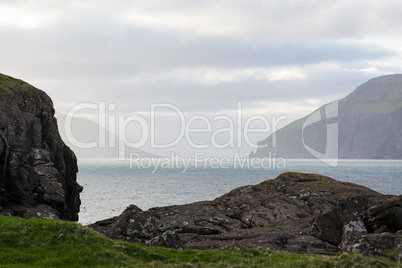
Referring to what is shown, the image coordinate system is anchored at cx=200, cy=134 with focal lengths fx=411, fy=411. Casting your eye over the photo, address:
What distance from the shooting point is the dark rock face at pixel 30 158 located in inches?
1414

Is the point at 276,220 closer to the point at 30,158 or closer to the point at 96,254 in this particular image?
the point at 96,254

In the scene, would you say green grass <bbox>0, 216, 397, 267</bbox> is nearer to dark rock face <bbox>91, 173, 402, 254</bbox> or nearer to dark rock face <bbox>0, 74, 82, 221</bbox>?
dark rock face <bbox>91, 173, 402, 254</bbox>

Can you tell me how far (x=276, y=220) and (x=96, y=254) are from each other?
22.2 m

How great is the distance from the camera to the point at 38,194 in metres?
38.2

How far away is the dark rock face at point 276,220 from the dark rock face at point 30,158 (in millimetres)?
5619

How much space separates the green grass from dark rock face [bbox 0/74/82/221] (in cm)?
1275

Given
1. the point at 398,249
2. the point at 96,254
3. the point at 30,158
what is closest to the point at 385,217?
the point at 398,249

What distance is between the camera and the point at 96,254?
66.9ft

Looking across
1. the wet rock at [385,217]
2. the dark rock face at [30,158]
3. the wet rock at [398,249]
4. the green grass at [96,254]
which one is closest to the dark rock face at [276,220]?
the wet rock at [385,217]

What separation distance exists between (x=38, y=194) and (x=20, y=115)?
994cm

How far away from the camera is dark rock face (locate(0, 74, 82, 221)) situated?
3591cm

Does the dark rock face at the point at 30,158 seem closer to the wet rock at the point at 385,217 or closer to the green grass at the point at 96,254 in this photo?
the green grass at the point at 96,254

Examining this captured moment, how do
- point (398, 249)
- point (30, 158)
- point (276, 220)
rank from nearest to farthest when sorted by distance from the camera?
point (398, 249)
point (276, 220)
point (30, 158)

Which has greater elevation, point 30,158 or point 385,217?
point 30,158
